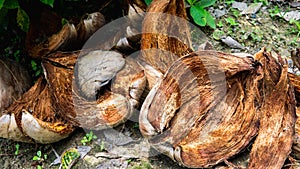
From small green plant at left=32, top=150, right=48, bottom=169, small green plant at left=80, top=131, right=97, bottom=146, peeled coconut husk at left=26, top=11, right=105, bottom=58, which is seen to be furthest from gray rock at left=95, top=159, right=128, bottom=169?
peeled coconut husk at left=26, top=11, right=105, bottom=58

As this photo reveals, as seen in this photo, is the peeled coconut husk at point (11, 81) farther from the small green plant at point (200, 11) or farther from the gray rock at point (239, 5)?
the gray rock at point (239, 5)

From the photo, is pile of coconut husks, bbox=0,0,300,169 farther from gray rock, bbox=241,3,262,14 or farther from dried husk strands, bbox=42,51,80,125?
gray rock, bbox=241,3,262,14

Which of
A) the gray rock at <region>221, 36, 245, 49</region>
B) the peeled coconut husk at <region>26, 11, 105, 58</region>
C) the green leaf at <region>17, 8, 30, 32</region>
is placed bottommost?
the gray rock at <region>221, 36, 245, 49</region>

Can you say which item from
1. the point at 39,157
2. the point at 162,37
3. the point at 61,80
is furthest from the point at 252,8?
the point at 39,157

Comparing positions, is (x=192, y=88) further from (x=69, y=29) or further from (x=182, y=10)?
(x=69, y=29)

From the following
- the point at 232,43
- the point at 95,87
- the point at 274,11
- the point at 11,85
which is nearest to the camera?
the point at 95,87

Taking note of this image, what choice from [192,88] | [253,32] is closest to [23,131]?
[192,88]

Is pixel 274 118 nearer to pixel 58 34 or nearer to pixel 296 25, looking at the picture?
pixel 296 25
